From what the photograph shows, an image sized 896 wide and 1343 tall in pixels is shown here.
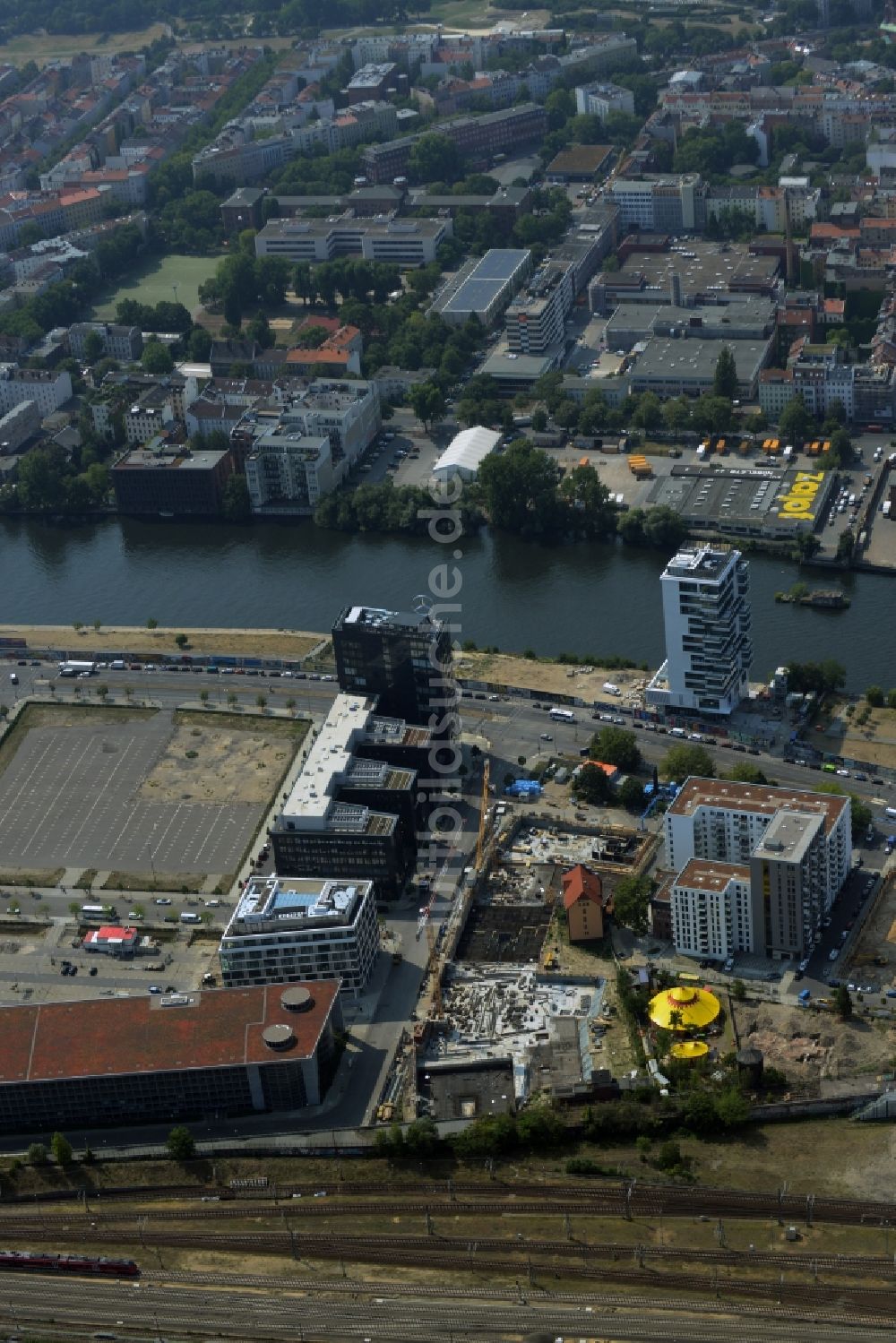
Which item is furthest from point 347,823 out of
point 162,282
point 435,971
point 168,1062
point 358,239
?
point 162,282

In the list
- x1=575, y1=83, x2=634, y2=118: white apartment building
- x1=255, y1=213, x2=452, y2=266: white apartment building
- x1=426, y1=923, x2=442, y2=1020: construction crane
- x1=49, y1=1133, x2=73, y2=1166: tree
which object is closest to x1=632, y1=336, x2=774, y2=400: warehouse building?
x1=255, y1=213, x2=452, y2=266: white apartment building

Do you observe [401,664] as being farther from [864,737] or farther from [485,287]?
[485,287]

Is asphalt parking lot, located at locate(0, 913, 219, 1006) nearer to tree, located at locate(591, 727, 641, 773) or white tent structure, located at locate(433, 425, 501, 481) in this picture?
tree, located at locate(591, 727, 641, 773)

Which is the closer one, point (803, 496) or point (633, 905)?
point (633, 905)

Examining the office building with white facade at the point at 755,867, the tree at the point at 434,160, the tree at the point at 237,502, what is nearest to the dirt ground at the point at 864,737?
the office building with white facade at the point at 755,867

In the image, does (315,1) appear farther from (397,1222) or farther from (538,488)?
(397,1222)
